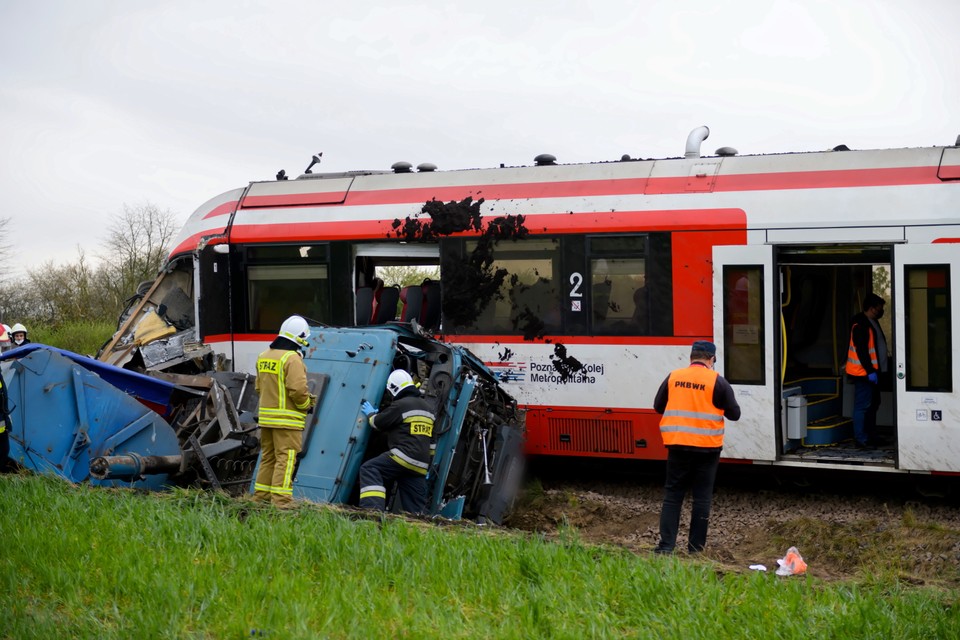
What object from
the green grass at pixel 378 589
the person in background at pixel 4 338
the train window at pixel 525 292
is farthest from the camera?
the person in background at pixel 4 338

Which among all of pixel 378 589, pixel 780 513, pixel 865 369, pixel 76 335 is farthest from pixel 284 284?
pixel 76 335

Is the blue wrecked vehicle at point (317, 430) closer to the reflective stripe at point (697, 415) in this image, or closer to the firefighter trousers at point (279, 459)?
the firefighter trousers at point (279, 459)

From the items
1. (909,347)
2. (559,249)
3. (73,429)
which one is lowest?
(73,429)

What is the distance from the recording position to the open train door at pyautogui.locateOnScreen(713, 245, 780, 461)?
9172 mm

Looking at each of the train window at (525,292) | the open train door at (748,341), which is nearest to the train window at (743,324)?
the open train door at (748,341)

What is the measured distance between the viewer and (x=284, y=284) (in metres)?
11.2

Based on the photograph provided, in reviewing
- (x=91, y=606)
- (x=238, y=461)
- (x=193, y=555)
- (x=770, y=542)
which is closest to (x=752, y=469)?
(x=770, y=542)

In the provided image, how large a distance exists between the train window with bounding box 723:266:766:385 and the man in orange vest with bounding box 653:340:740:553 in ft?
7.34

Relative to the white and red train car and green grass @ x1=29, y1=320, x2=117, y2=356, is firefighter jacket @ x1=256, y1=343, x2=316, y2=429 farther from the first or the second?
green grass @ x1=29, y1=320, x2=117, y2=356

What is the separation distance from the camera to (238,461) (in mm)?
8688

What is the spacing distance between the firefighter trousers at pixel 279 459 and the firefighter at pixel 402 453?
0.55 metres

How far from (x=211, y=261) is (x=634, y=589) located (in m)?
7.96

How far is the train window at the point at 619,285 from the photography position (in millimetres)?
9695

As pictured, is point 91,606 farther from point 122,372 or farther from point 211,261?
point 211,261
